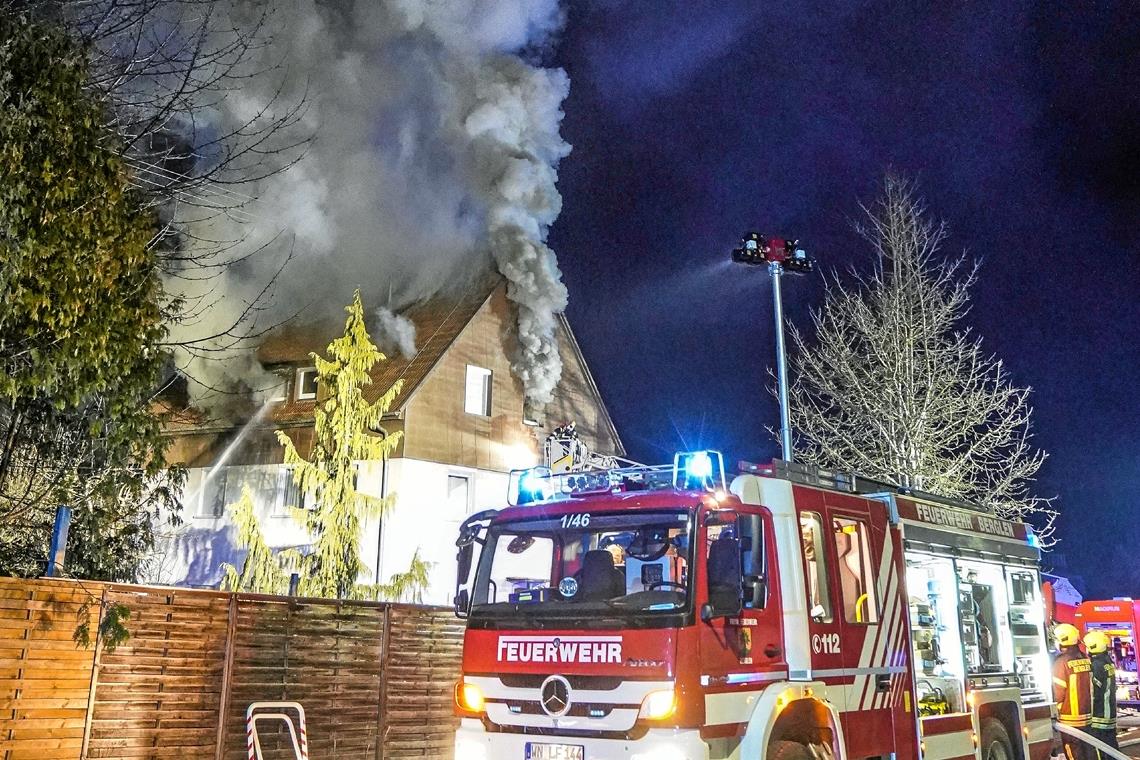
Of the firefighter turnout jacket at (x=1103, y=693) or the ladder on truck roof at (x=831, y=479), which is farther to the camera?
the firefighter turnout jacket at (x=1103, y=693)

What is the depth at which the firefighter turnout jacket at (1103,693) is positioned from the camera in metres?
9.52

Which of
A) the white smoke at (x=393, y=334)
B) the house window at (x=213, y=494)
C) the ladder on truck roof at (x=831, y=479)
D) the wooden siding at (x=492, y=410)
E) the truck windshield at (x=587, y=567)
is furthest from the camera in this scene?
the white smoke at (x=393, y=334)

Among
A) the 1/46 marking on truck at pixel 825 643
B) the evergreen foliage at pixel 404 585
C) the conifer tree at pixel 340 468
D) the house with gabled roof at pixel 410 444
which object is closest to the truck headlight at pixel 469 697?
the 1/46 marking on truck at pixel 825 643

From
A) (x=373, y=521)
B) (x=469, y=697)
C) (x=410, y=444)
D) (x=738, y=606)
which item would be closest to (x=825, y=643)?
(x=738, y=606)

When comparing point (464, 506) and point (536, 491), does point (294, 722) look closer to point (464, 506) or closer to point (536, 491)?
point (536, 491)

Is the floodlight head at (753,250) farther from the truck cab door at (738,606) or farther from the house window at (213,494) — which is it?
the house window at (213,494)

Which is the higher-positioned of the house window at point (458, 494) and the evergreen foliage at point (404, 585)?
the house window at point (458, 494)

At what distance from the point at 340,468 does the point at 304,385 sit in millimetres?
7489

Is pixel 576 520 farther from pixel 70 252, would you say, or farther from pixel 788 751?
pixel 70 252

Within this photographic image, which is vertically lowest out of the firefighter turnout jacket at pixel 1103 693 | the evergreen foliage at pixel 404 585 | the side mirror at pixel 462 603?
the firefighter turnout jacket at pixel 1103 693

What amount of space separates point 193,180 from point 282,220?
15699 mm

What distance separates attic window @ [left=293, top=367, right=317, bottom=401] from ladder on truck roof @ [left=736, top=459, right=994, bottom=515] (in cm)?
1677

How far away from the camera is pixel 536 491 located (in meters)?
7.59

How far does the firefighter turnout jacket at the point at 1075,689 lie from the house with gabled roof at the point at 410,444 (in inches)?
488
